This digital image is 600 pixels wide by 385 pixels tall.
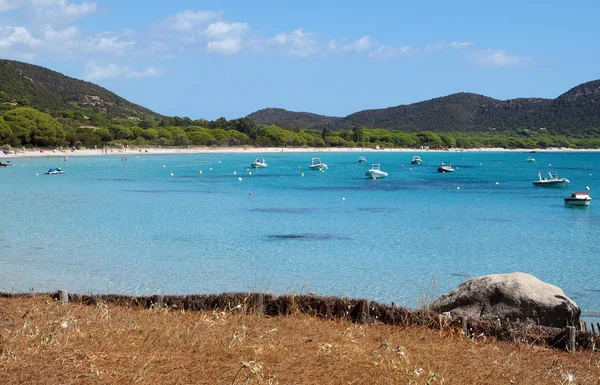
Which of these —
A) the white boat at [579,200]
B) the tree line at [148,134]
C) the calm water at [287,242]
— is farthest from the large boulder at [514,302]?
A: the tree line at [148,134]

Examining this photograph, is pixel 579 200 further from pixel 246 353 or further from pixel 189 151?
pixel 189 151

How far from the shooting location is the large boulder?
10867 millimetres

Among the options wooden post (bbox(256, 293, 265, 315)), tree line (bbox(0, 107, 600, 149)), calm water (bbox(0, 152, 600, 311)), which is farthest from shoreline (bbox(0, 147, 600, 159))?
wooden post (bbox(256, 293, 265, 315))

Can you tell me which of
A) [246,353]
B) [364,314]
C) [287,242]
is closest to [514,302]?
[364,314]

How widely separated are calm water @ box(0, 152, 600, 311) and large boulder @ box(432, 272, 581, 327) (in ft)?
9.73

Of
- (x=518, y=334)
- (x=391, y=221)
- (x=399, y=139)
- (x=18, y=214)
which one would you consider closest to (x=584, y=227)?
(x=391, y=221)

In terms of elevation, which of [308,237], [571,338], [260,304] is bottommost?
[308,237]

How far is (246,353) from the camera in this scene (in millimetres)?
7984

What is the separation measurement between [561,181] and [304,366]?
55.8 metres

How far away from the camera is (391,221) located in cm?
3391

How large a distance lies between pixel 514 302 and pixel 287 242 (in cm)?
1526

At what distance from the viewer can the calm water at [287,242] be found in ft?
61.3

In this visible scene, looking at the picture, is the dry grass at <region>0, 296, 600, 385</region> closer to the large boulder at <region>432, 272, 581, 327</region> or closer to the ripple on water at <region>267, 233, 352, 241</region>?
the large boulder at <region>432, 272, 581, 327</region>

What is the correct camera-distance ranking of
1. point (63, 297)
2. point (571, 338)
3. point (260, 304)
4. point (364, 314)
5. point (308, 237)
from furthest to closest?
point (308, 237) < point (63, 297) < point (260, 304) < point (364, 314) < point (571, 338)
